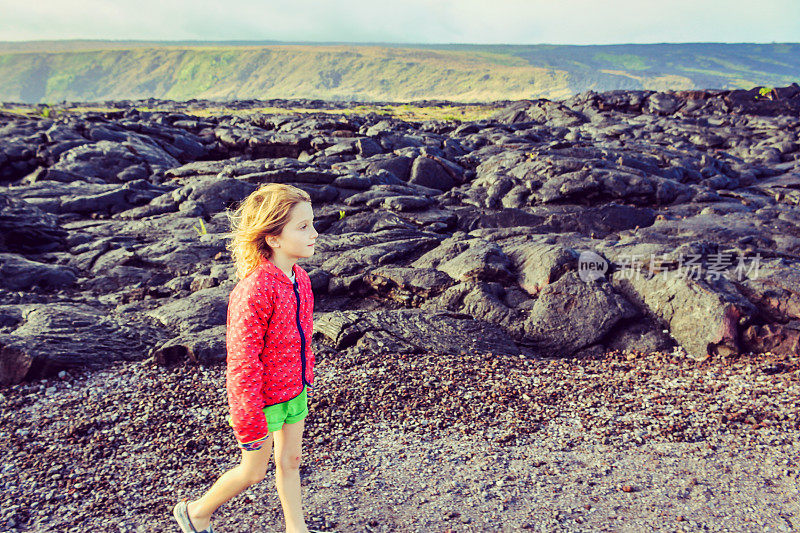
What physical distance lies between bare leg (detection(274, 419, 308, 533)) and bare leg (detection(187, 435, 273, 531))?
12 centimetres

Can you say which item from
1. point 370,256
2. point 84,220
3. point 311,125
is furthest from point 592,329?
point 311,125

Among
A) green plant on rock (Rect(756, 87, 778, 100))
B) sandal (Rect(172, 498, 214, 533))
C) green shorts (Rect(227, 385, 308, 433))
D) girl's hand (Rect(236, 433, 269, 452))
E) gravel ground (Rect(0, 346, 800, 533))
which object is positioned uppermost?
green plant on rock (Rect(756, 87, 778, 100))

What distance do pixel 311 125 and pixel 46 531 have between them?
37.4m

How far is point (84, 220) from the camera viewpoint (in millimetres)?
21312

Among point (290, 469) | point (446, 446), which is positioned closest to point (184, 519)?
point (290, 469)

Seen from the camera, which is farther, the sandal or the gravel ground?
the gravel ground

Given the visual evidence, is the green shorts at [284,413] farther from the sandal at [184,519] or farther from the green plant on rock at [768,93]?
the green plant on rock at [768,93]

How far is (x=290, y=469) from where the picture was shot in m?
4.73

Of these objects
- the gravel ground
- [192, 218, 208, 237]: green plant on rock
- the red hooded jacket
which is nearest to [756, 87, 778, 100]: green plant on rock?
the gravel ground

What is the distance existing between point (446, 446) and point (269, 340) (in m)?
3.82

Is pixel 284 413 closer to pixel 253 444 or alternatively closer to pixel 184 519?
pixel 253 444

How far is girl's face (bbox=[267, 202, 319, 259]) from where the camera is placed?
4.45 m

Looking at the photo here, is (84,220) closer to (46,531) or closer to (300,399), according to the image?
(46,531)

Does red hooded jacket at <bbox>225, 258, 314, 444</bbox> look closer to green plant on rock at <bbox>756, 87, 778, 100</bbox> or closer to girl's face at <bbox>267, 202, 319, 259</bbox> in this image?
girl's face at <bbox>267, 202, 319, 259</bbox>
